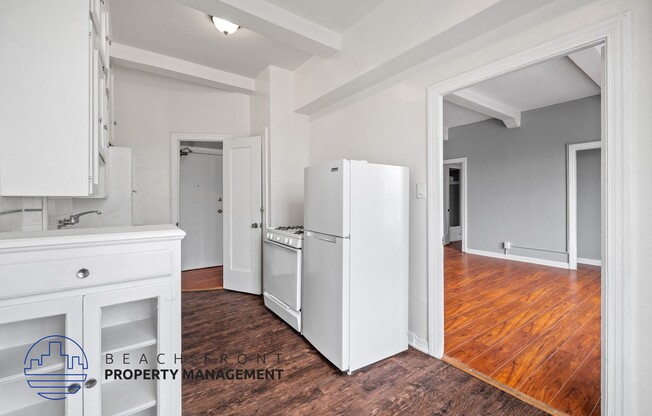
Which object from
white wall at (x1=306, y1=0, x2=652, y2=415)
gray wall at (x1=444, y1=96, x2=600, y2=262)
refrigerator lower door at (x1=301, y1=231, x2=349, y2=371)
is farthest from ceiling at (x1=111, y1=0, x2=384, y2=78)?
gray wall at (x1=444, y1=96, x2=600, y2=262)

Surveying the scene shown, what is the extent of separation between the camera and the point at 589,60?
A: 2.99 m

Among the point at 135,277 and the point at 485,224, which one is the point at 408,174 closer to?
the point at 135,277

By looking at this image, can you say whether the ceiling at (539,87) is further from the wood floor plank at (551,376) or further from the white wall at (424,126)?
the wood floor plank at (551,376)

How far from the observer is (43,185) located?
121 cm

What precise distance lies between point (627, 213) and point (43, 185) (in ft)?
8.58

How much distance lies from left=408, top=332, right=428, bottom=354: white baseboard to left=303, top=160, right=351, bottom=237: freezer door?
43.7 inches

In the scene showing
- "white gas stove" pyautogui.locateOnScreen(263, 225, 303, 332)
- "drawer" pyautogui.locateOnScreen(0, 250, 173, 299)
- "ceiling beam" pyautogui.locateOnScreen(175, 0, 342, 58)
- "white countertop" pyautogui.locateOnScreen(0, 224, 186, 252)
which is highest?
"ceiling beam" pyautogui.locateOnScreen(175, 0, 342, 58)

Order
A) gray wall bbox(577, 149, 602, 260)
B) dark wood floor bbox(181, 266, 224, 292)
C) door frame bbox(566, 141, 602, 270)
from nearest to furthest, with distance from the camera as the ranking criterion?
dark wood floor bbox(181, 266, 224, 292) → door frame bbox(566, 141, 602, 270) → gray wall bbox(577, 149, 602, 260)

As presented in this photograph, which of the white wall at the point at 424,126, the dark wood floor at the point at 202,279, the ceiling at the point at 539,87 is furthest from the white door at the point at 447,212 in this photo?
the dark wood floor at the point at 202,279

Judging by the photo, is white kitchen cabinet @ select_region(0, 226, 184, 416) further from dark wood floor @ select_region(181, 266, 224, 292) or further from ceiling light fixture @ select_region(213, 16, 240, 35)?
dark wood floor @ select_region(181, 266, 224, 292)

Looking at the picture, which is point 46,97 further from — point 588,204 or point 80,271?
point 588,204

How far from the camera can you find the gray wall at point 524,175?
180 inches

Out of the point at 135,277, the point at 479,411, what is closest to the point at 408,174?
the point at 479,411

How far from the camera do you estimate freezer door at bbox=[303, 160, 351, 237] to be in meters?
1.93
